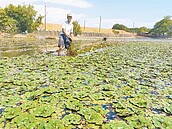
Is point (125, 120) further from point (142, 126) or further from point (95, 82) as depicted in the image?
point (95, 82)

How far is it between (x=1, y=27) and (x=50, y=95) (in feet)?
105

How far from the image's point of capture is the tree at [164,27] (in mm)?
83875

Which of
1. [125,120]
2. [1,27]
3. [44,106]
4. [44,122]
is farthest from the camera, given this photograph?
[1,27]

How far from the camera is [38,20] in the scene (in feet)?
123

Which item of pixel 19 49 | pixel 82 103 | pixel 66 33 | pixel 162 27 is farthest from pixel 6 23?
pixel 162 27

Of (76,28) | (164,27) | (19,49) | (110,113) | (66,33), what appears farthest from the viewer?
(164,27)

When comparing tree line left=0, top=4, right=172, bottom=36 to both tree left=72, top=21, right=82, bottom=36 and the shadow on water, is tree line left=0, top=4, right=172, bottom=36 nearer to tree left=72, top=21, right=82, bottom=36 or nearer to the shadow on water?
tree left=72, top=21, right=82, bottom=36

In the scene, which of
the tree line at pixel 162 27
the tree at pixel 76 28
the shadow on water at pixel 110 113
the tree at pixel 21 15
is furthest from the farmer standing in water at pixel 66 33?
the tree line at pixel 162 27

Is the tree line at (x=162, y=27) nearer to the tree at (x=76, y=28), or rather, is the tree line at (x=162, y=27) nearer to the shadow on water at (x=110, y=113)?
the tree at (x=76, y=28)

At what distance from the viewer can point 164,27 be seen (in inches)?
3302

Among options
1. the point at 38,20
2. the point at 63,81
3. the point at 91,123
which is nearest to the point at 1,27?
the point at 38,20

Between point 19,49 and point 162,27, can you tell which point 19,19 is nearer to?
point 19,49

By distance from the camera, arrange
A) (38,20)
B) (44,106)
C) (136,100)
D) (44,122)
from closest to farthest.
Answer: (44,122) → (44,106) → (136,100) → (38,20)

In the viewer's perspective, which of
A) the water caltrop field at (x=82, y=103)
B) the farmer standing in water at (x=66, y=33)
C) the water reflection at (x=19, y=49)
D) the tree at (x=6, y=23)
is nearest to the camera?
the water caltrop field at (x=82, y=103)
